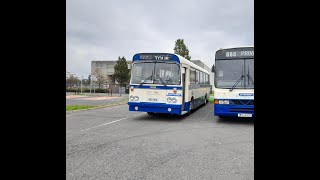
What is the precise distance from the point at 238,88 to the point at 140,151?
547 cm

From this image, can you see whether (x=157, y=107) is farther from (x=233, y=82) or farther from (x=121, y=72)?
(x=121, y=72)

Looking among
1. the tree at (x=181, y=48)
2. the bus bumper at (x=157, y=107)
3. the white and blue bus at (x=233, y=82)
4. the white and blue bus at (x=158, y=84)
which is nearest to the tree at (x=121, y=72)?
the tree at (x=181, y=48)

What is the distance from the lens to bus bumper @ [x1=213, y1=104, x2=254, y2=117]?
9.43 m

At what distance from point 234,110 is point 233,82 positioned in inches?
42.9

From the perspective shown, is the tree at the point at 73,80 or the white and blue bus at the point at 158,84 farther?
the tree at the point at 73,80

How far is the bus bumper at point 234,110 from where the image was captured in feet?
30.9

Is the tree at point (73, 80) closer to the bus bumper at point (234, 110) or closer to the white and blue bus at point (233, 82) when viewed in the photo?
the white and blue bus at point (233, 82)

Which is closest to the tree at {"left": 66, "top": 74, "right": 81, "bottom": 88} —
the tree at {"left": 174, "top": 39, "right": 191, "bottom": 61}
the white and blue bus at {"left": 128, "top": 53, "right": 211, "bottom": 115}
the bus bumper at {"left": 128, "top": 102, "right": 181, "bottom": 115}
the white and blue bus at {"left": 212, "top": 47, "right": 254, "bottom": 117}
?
the tree at {"left": 174, "top": 39, "right": 191, "bottom": 61}

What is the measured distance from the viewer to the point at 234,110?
9.67 meters

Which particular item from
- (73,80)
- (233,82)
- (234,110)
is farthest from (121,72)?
(234,110)
